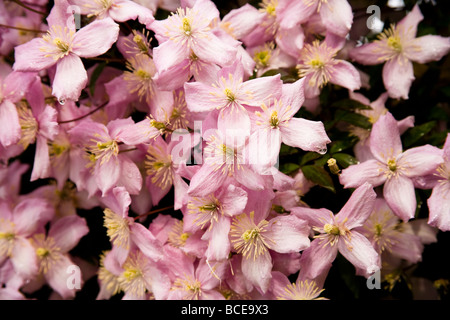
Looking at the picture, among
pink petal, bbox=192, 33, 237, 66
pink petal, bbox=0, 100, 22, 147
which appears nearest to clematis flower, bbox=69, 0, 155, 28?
pink petal, bbox=192, 33, 237, 66

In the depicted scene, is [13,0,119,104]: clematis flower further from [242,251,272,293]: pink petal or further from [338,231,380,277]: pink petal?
[338,231,380,277]: pink petal

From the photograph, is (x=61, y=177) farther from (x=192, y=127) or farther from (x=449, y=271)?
(x=449, y=271)

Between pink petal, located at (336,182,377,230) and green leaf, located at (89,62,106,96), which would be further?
green leaf, located at (89,62,106,96)

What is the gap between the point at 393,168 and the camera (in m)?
0.80

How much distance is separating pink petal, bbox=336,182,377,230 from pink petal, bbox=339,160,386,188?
3 centimetres

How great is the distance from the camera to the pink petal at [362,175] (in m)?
0.77

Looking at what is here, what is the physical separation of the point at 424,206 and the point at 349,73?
1.01 feet

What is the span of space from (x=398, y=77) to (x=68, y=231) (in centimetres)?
76

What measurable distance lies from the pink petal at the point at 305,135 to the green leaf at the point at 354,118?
0.17m

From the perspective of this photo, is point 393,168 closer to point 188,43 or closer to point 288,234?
point 288,234

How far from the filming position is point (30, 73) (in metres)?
0.87

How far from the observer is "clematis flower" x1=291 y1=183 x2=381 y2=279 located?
2.42 ft

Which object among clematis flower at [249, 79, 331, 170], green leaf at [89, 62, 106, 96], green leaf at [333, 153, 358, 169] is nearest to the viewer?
clematis flower at [249, 79, 331, 170]

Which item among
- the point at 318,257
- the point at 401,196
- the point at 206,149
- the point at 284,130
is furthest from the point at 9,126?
the point at 401,196
